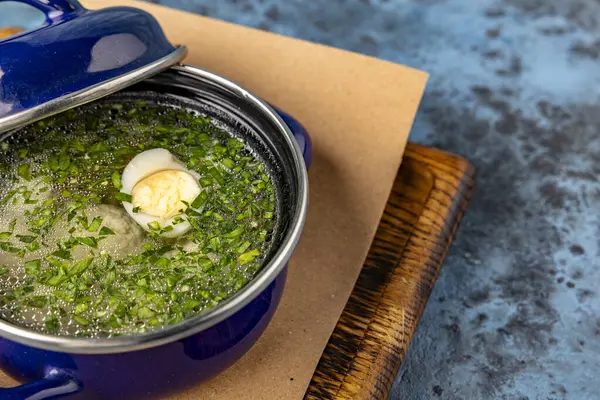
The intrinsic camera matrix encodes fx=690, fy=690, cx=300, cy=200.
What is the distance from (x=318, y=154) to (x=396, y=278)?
14.7 inches

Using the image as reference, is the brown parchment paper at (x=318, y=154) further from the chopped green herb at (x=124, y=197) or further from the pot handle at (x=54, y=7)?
the pot handle at (x=54, y=7)

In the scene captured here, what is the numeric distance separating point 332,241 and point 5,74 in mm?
704

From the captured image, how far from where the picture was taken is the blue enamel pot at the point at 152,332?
38.4 inches

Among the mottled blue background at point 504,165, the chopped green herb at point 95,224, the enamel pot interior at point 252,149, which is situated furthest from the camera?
the mottled blue background at point 504,165

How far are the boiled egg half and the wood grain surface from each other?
368 millimetres

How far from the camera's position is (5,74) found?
42.9 inches

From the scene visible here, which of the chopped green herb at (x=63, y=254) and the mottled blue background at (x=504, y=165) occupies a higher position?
the mottled blue background at (x=504, y=165)

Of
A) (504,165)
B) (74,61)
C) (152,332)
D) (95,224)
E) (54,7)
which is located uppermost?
(504,165)

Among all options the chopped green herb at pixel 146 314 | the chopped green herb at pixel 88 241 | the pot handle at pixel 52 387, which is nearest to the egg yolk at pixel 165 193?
the chopped green herb at pixel 88 241

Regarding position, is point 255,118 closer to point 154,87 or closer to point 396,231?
point 154,87

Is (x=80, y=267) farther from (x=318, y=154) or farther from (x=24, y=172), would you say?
(x=318, y=154)

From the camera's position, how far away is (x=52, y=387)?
3.38ft

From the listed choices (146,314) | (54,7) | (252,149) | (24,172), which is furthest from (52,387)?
(54,7)

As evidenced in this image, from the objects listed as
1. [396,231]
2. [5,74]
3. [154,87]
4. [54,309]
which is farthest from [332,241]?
[5,74]
